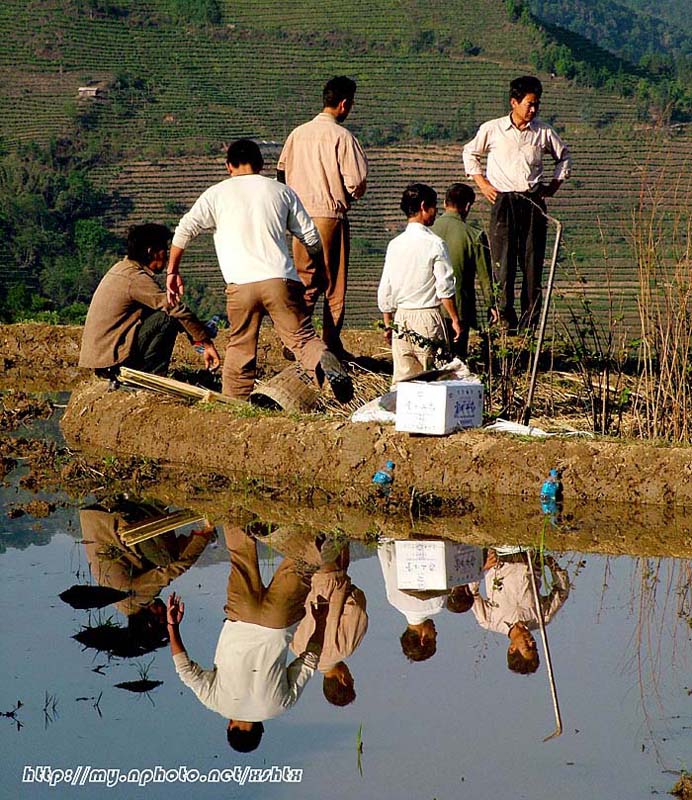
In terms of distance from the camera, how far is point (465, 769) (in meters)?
4.44

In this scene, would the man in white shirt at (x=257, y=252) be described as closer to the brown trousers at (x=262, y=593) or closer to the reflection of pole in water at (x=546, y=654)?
the brown trousers at (x=262, y=593)

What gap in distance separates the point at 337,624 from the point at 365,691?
72 cm

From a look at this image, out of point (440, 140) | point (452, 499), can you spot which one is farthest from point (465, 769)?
point (440, 140)

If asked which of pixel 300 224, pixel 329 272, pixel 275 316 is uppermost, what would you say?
pixel 300 224

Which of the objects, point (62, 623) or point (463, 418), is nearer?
point (62, 623)

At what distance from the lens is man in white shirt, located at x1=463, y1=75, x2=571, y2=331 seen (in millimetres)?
10445

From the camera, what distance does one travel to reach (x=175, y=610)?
6031mm

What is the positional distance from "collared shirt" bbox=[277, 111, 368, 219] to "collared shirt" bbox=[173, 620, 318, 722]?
461 cm

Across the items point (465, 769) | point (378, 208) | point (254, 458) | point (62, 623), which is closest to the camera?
point (465, 769)

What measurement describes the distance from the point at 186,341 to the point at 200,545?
6813 mm

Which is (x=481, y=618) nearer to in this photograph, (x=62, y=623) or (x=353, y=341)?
(x=62, y=623)

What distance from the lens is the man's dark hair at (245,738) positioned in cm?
460

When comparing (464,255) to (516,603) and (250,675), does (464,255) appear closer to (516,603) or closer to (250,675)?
(516,603)

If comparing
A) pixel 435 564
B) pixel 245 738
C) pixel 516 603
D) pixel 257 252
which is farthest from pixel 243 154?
pixel 245 738
